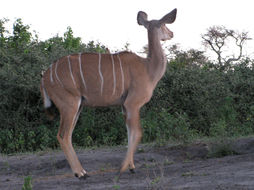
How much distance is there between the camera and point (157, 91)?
1029 cm

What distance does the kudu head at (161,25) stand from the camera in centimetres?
598

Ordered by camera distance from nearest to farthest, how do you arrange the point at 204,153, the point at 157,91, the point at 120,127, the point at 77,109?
the point at 77,109
the point at 204,153
the point at 120,127
the point at 157,91

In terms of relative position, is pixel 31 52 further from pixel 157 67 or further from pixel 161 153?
pixel 157 67

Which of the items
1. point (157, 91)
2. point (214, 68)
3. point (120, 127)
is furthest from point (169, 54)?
point (120, 127)

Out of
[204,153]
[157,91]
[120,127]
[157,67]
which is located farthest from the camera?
[157,91]

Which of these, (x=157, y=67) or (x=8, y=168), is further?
(x=8, y=168)

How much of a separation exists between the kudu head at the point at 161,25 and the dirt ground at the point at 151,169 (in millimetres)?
1682

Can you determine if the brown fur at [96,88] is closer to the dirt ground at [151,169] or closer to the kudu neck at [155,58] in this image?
the kudu neck at [155,58]

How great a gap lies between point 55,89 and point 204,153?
8.76ft

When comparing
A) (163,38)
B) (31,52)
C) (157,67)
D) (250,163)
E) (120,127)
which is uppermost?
(31,52)

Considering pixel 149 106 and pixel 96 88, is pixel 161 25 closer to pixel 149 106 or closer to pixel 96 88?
pixel 96 88

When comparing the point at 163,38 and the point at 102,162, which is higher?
the point at 163,38

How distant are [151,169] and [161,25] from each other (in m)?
1.88

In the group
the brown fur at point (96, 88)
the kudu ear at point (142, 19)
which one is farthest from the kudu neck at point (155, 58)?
the kudu ear at point (142, 19)
